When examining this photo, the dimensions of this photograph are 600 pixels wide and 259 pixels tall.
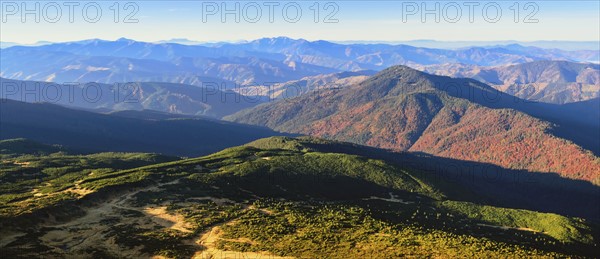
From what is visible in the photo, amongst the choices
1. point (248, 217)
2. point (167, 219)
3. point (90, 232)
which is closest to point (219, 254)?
point (248, 217)

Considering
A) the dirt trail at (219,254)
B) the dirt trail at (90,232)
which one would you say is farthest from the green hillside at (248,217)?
the dirt trail at (219,254)

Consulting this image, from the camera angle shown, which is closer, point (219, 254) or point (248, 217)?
point (219, 254)

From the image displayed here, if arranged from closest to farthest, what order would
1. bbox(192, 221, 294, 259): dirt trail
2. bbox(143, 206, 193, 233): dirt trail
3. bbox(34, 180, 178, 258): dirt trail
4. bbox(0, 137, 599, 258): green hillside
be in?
→ bbox(192, 221, 294, 259): dirt trail → bbox(34, 180, 178, 258): dirt trail → bbox(0, 137, 599, 258): green hillside → bbox(143, 206, 193, 233): dirt trail

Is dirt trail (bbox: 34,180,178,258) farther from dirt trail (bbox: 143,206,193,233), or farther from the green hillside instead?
dirt trail (bbox: 143,206,193,233)

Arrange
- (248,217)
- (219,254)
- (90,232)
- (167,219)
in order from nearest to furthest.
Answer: (219,254), (90,232), (167,219), (248,217)

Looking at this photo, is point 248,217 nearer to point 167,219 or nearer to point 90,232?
point 167,219

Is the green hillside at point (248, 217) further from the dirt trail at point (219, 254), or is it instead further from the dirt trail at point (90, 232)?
the dirt trail at point (219, 254)

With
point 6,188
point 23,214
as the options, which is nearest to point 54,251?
point 23,214

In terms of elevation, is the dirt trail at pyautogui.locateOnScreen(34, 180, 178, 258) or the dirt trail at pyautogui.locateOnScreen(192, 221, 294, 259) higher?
the dirt trail at pyautogui.locateOnScreen(34, 180, 178, 258)

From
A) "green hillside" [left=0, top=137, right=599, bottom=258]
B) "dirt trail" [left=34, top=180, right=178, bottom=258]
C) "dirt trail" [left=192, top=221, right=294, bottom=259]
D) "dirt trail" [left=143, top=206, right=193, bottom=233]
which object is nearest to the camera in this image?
"dirt trail" [left=192, top=221, right=294, bottom=259]

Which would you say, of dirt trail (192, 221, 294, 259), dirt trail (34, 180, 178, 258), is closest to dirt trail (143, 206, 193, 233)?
dirt trail (34, 180, 178, 258)

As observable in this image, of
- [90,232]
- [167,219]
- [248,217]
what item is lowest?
[248,217]

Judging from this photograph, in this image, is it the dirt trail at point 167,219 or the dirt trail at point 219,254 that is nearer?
the dirt trail at point 219,254
